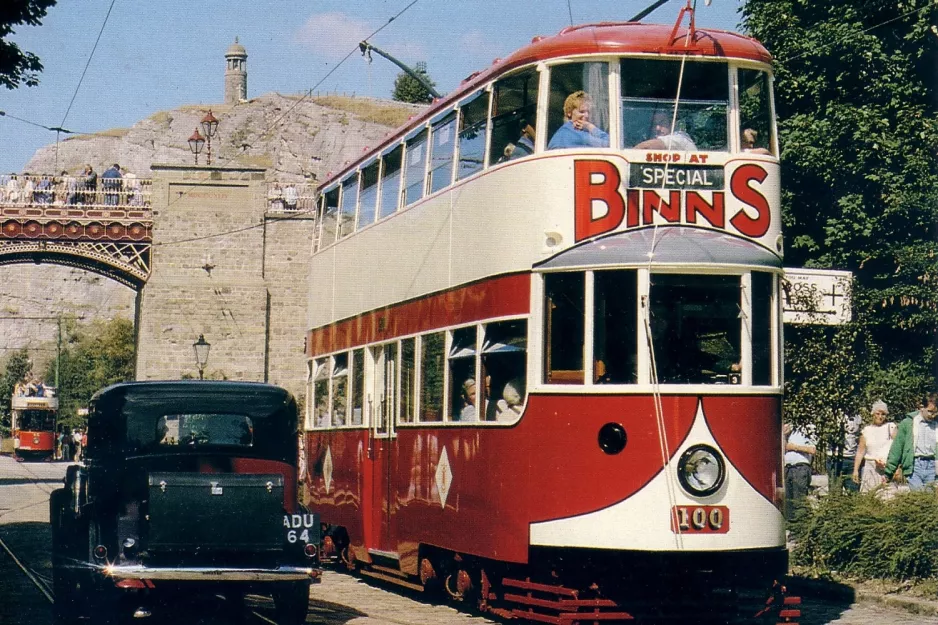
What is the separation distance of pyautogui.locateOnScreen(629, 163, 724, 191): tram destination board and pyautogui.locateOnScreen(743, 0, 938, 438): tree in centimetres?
1895

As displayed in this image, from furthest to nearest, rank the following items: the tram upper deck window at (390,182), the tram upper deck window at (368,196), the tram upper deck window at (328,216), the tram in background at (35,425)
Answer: the tram in background at (35,425)
the tram upper deck window at (328,216)
the tram upper deck window at (368,196)
the tram upper deck window at (390,182)

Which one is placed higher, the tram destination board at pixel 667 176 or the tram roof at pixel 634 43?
the tram roof at pixel 634 43

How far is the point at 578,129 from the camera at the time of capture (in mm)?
12094

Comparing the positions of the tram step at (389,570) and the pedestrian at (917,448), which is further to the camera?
the pedestrian at (917,448)

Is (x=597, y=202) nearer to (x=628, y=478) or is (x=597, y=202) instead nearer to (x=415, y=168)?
(x=628, y=478)

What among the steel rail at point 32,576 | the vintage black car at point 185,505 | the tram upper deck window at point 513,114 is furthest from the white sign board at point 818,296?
the steel rail at point 32,576

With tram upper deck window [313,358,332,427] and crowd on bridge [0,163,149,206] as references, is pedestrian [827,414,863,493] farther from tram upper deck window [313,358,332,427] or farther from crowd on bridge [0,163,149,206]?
crowd on bridge [0,163,149,206]

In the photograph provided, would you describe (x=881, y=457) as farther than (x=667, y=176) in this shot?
Yes

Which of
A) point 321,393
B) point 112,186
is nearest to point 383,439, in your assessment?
point 321,393

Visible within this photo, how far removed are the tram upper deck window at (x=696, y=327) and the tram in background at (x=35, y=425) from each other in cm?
7853

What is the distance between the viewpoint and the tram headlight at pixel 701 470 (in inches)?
449

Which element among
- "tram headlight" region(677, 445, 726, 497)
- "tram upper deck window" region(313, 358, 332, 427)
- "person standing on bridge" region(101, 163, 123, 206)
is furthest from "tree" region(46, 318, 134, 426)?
"tram headlight" region(677, 445, 726, 497)

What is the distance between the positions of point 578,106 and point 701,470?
9.52ft

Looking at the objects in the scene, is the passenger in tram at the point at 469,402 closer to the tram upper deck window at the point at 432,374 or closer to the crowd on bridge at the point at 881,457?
the tram upper deck window at the point at 432,374
